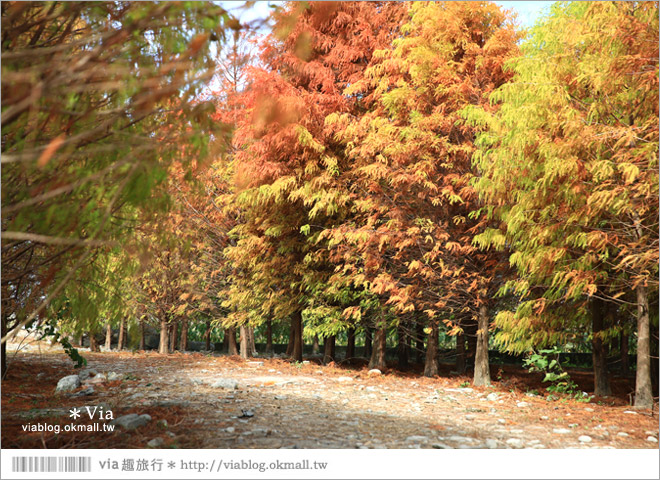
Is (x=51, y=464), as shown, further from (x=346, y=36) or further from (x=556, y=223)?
(x=346, y=36)

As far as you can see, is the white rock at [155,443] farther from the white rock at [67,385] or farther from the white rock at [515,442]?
the white rock at [67,385]

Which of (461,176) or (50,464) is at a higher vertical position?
(461,176)

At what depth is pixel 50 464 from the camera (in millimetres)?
3012

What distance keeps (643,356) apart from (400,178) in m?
4.64

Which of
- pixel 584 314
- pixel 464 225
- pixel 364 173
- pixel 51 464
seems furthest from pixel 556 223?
pixel 51 464

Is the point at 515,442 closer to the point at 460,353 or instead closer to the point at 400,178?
the point at 400,178

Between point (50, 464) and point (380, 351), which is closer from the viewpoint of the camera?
point (50, 464)

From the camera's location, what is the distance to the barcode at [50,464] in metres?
3.00

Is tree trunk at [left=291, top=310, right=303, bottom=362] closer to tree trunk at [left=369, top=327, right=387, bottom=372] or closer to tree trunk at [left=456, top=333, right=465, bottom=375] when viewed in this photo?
tree trunk at [left=369, top=327, right=387, bottom=372]

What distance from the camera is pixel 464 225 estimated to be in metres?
9.81

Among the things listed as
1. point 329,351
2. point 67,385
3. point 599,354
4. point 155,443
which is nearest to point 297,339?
point 329,351

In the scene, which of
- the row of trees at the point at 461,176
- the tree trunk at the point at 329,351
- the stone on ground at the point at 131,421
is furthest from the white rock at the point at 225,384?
the tree trunk at the point at 329,351

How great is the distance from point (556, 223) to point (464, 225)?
2897 mm

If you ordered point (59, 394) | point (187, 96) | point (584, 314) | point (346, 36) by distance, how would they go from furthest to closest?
point (346, 36) → point (584, 314) → point (59, 394) → point (187, 96)
